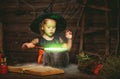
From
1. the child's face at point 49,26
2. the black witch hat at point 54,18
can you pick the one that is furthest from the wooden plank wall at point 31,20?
the child's face at point 49,26

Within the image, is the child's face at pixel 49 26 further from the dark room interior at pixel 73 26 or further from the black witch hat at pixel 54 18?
the dark room interior at pixel 73 26

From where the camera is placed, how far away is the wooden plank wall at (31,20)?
10258mm

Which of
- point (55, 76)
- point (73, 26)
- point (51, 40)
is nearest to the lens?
point (55, 76)

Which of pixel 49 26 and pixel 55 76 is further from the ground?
pixel 49 26

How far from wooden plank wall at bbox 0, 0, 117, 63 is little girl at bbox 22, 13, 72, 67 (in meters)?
1.06

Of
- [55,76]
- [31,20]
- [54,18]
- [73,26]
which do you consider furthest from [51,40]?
[31,20]

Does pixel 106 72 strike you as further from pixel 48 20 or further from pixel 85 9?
pixel 85 9

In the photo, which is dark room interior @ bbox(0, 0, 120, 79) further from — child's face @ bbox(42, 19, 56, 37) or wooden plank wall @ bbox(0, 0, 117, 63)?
child's face @ bbox(42, 19, 56, 37)

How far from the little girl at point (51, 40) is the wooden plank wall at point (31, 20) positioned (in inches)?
Result: 41.8

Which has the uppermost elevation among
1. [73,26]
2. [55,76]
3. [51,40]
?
[73,26]

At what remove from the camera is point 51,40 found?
9.30 metres

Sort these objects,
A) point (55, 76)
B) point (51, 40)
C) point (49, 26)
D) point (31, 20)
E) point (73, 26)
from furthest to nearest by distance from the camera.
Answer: point (31, 20) < point (73, 26) < point (51, 40) < point (49, 26) < point (55, 76)

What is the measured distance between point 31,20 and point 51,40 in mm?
1578

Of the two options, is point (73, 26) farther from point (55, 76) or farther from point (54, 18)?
point (55, 76)
